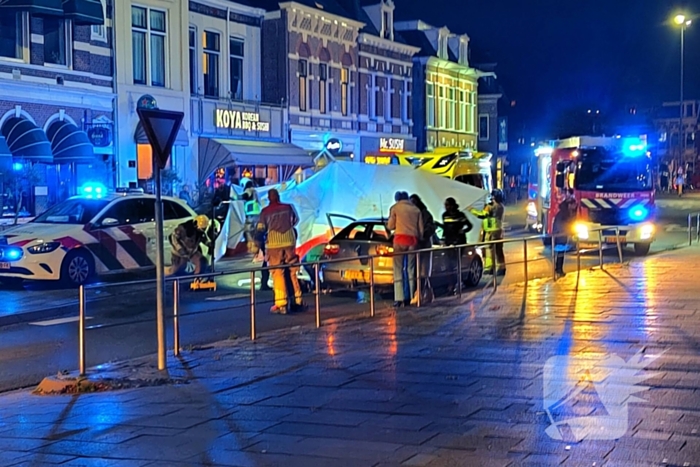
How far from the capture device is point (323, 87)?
128 ft

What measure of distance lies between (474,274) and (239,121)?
19.2 metres

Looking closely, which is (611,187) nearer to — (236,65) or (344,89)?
(236,65)

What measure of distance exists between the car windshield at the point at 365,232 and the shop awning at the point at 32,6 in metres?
13.0

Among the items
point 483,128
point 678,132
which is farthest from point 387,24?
point 678,132

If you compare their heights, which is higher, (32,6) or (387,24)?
(387,24)

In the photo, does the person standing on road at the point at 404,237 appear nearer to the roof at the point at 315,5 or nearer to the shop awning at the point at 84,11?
the shop awning at the point at 84,11

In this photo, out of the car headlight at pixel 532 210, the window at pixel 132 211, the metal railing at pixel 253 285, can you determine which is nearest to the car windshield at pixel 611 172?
the car headlight at pixel 532 210

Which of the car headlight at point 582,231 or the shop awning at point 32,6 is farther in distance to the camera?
the shop awning at point 32,6

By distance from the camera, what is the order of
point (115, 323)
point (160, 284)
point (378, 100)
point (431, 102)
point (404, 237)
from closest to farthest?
point (160, 284), point (115, 323), point (404, 237), point (378, 100), point (431, 102)

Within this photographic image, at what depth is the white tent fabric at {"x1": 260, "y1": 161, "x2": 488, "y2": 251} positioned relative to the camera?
1869cm

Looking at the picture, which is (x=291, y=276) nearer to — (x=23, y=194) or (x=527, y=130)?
(x=23, y=194)

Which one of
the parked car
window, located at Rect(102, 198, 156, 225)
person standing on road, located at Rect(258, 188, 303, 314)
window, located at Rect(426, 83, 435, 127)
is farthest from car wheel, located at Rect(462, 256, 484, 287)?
window, located at Rect(426, 83, 435, 127)

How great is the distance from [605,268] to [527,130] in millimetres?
53306

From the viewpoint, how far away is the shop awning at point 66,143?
26.5 metres
